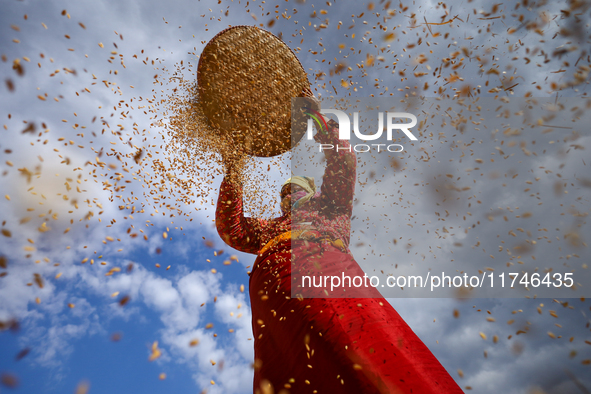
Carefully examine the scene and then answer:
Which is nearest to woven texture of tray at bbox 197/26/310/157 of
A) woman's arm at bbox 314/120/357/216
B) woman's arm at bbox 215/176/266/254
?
woman's arm at bbox 215/176/266/254

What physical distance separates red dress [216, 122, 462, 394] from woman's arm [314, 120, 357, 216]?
493mm

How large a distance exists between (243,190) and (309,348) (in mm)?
1769

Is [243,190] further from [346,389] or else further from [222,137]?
[346,389]

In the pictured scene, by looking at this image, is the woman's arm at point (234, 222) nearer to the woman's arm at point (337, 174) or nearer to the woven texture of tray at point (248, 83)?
the woven texture of tray at point (248, 83)

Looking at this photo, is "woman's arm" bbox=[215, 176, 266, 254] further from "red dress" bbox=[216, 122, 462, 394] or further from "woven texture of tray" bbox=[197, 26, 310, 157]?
A: "woven texture of tray" bbox=[197, 26, 310, 157]

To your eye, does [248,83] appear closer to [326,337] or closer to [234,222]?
[234,222]

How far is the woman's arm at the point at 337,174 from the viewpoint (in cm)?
321

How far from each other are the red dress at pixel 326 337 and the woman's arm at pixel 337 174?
49 centimetres

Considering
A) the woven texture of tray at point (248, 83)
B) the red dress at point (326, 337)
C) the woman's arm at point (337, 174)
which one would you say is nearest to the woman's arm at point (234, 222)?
the red dress at point (326, 337)

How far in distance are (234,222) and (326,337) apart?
5.38ft

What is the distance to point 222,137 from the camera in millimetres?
2688

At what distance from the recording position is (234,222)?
2.95 m

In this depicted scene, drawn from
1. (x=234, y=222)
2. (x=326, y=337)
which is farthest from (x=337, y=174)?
(x=326, y=337)

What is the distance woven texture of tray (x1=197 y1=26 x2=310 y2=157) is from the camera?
2.57 meters
